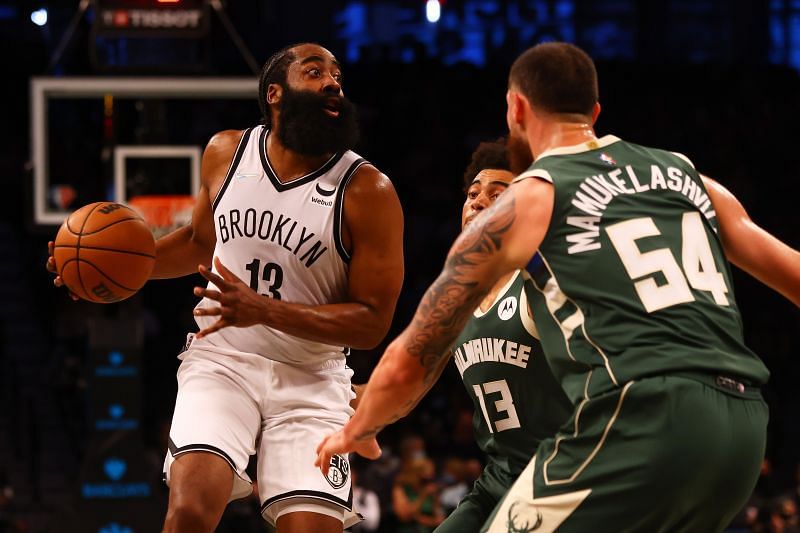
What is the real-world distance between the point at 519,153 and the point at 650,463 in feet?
3.22

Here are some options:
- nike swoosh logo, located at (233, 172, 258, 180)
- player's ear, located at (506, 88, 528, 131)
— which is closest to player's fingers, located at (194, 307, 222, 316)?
nike swoosh logo, located at (233, 172, 258, 180)

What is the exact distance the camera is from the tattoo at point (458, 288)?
2.96 metres

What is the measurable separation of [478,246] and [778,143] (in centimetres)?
1340

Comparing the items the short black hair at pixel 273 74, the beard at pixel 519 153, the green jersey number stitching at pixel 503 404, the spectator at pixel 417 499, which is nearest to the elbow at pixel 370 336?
the green jersey number stitching at pixel 503 404

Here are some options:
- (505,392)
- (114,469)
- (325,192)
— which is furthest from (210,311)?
(114,469)

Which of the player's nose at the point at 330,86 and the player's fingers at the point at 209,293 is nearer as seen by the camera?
the player's fingers at the point at 209,293

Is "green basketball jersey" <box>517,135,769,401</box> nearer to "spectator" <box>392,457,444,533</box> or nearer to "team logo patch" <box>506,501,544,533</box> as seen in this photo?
"team logo patch" <box>506,501,544,533</box>

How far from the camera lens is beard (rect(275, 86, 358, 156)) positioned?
436cm

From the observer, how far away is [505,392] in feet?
13.2

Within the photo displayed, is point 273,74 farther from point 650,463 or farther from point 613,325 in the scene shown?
point 650,463

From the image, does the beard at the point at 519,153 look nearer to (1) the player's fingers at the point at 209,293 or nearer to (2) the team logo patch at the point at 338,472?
(1) the player's fingers at the point at 209,293

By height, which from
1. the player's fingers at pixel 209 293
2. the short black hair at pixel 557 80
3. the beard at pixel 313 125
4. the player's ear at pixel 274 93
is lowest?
the player's fingers at pixel 209 293

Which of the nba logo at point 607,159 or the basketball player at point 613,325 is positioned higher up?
the nba logo at point 607,159

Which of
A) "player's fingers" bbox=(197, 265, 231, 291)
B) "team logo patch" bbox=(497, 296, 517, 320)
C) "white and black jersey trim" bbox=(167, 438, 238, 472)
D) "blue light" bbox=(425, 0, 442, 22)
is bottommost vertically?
"white and black jersey trim" bbox=(167, 438, 238, 472)
